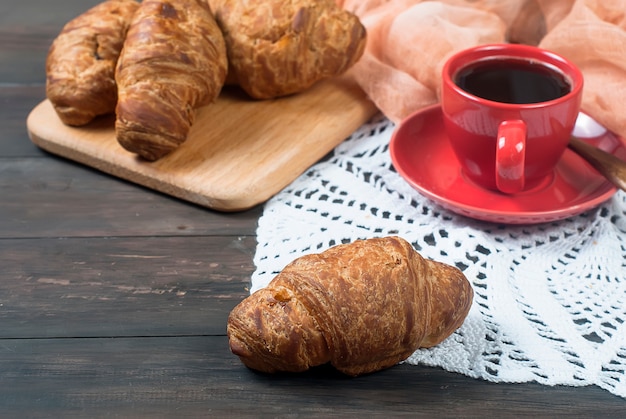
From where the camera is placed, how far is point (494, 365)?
3.08ft

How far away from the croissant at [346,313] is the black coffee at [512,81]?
1.21ft

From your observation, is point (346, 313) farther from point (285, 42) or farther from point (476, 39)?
point (476, 39)

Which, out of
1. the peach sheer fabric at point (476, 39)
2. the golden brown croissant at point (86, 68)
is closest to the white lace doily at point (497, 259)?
the peach sheer fabric at point (476, 39)

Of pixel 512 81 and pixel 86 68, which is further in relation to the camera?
pixel 86 68

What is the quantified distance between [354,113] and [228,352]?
2.01ft

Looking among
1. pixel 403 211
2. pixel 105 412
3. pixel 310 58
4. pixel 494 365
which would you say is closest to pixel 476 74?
pixel 403 211

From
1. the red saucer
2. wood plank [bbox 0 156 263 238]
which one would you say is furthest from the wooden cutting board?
the red saucer

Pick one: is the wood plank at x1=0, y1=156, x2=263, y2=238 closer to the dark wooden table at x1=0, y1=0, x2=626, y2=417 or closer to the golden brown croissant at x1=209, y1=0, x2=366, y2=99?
the dark wooden table at x1=0, y1=0, x2=626, y2=417

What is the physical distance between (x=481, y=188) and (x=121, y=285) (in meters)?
0.56

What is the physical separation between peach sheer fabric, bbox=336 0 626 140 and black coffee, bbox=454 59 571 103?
200mm

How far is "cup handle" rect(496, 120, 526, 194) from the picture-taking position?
111 centimetres

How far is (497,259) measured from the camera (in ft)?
3.64

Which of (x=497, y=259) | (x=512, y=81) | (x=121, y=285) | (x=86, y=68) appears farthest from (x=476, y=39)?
(x=121, y=285)

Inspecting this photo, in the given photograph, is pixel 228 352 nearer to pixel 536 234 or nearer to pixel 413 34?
pixel 536 234
